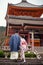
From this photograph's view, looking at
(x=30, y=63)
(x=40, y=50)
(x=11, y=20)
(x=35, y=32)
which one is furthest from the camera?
(x=11, y=20)

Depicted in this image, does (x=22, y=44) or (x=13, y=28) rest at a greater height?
(x=22, y=44)

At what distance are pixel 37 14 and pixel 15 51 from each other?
18.6 metres

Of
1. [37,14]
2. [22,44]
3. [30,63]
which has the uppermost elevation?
[22,44]

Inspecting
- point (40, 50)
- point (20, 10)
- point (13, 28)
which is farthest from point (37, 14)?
point (40, 50)

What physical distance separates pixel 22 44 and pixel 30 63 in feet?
Answer: 3.13

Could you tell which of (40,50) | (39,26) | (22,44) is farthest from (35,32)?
(22,44)

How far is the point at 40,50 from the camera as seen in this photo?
1662 centimetres

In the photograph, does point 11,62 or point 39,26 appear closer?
point 11,62

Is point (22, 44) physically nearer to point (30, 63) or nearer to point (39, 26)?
point (30, 63)

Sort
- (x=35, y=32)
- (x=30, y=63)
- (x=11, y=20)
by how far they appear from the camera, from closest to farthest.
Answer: (x=30, y=63) < (x=35, y=32) < (x=11, y=20)

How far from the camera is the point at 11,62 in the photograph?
32.2ft

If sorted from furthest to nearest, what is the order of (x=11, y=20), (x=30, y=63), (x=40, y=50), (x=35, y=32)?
(x=11, y=20), (x=35, y=32), (x=40, y=50), (x=30, y=63)

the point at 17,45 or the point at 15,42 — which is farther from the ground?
the point at 15,42

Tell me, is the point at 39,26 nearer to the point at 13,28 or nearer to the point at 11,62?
the point at 13,28
